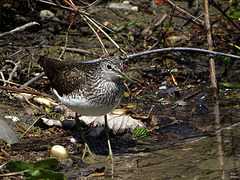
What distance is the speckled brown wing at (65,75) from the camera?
523 centimetres

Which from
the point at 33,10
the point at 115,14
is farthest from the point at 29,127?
the point at 115,14

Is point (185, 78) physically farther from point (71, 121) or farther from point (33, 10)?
point (33, 10)

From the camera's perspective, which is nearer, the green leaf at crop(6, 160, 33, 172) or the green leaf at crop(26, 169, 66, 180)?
the green leaf at crop(26, 169, 66, 180)

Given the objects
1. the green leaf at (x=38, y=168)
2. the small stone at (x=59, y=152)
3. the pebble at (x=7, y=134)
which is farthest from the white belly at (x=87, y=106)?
the green leaf at (x=38, y=168)

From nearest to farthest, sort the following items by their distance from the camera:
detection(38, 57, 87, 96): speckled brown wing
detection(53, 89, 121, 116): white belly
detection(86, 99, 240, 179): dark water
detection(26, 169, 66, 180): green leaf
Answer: detection(26, 169, 66, 180): green leaf < detection(86, 99, 240, 179): dark water < detection(53, 89, 121, 116): white belly < detection(38, 57, 87, 96): speckled brown wing

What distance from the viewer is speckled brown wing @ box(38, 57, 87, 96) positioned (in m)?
5.23

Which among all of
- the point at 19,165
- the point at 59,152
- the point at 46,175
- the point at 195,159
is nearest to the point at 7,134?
the point at 59,152

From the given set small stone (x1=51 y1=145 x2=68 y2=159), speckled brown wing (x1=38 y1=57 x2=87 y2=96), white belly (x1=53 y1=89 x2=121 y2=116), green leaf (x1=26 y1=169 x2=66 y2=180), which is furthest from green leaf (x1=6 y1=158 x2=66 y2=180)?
speckled brown wing (x1=38 y1=57 x2=87 y2=96)

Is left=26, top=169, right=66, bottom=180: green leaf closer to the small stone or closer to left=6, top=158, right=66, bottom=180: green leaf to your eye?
left=6, top=158, right=66, bottom=180: green leaf

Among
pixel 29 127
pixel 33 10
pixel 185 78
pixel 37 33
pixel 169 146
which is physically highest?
pixel 33 10

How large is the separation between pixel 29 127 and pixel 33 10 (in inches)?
150

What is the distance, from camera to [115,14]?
9133mm

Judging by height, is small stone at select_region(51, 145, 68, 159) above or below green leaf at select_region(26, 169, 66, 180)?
above

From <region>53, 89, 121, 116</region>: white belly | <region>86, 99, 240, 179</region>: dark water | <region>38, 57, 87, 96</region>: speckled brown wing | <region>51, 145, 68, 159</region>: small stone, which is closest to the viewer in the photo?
<region>86, 99, 240, 179</region>: dark water
